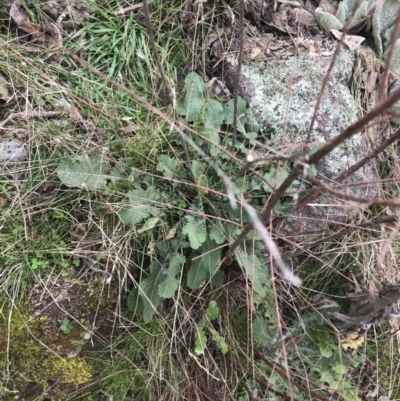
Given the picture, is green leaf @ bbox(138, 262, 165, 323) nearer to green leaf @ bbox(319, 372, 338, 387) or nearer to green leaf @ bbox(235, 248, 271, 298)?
green leaf @ bbox(235, 248, 271, 298)

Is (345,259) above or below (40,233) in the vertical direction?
above

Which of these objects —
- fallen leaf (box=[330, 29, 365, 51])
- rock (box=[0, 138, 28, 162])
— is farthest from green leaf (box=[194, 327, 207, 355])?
fallen leaf (box=[330, 29, 365, 51])

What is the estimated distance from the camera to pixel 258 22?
2.03 meters

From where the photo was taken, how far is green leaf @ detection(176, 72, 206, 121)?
180 cm

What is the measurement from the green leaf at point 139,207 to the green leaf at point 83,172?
0.14 m

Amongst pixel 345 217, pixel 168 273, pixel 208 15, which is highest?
pixel 208 15

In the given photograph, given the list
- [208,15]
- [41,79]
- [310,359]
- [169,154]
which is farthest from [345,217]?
[41,79]

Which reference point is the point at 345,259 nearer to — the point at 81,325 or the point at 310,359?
the point at 310,359

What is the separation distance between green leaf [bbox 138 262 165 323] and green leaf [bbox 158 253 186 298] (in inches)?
1.6

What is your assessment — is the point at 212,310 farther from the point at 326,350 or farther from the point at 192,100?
the point at 192,100

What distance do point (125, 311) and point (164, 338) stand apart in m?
0.19

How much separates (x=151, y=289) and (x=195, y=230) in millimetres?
289

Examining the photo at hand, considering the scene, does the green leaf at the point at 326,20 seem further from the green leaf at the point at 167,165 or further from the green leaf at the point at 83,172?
the green leaf at the point at 83,172

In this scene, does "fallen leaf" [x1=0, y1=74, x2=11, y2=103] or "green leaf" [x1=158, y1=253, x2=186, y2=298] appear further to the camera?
"fallen leaf" [x1=0, y1=74, x2=11, y2=103]
